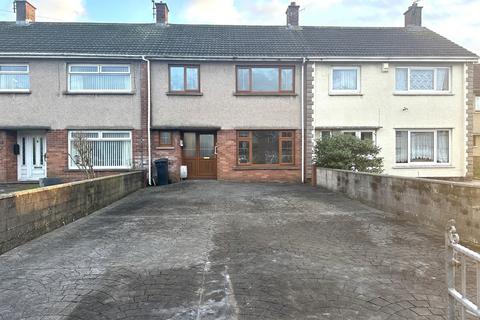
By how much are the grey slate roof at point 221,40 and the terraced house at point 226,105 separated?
135 mm

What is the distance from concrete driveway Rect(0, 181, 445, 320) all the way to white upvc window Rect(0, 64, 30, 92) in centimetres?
1017

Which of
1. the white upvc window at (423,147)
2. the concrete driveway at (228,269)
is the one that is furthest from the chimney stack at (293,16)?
the concrete driveway at (228,269)

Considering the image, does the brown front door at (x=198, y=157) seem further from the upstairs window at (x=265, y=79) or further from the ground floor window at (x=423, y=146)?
the ground floor window at (x=423, y=146)

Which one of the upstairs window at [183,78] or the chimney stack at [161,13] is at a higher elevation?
the chimney stack at [161,13]

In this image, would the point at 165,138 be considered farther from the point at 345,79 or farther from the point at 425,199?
the point at 425,199

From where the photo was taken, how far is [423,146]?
15.2m

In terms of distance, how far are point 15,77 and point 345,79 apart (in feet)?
47.6

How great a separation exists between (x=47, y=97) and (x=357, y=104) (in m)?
13.6

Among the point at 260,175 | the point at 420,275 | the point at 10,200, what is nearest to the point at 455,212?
the point at 420,275

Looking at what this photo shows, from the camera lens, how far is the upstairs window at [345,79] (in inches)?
594

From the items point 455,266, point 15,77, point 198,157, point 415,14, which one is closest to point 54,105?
point 15,77

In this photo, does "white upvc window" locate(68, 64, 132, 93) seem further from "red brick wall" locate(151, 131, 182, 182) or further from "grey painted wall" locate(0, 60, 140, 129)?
"red brick wall" locate(151, 131, 182, 182)

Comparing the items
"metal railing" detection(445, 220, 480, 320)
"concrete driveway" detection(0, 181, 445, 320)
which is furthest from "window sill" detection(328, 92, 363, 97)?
"metal railing" detection(445, 220, 480, 320)

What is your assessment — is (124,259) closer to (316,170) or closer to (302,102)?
(316,170)
